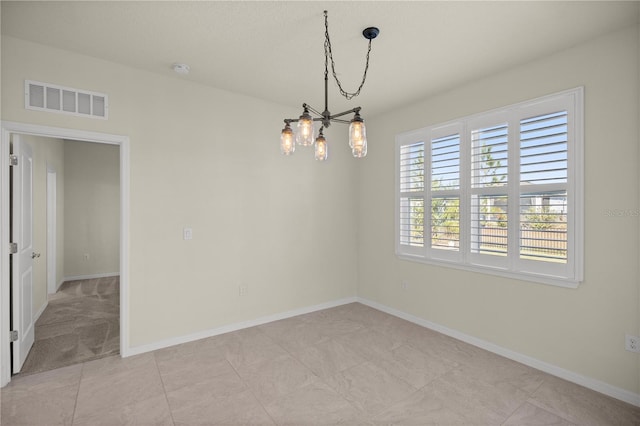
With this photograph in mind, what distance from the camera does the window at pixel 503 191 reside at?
2.73 metres

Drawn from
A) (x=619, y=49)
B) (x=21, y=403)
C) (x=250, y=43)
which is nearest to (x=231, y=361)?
(x=21, y=403)

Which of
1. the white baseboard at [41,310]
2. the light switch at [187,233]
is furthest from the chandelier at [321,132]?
the white baseboard at [41,310]

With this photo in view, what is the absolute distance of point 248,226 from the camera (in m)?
3.89

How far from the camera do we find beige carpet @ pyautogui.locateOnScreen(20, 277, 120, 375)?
120 inches

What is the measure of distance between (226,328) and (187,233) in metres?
1.18

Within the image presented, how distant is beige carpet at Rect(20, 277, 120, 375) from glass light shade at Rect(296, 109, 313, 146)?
2833mm

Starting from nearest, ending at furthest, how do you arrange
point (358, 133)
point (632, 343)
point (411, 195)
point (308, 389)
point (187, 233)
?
1. point (358, 133)
2. point (632, 343)
3. point (308, 389)
4. point (187, 233)
5. point (411, 195)

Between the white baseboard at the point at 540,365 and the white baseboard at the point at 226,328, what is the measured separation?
1061 millimetres

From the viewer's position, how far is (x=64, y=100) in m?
2.80

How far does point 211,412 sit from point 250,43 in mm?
2795

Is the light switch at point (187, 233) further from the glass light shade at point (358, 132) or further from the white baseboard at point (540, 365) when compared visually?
the white baseboard at point (540, 365)

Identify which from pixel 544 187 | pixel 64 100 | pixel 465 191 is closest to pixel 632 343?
pixel 544 187

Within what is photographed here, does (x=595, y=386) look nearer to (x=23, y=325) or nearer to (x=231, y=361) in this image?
(x=231, y=361)

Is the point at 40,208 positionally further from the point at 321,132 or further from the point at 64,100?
the point at 321,132
